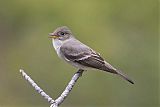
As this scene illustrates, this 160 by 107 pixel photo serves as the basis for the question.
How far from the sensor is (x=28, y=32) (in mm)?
7902

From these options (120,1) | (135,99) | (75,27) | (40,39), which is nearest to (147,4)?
(120,1)

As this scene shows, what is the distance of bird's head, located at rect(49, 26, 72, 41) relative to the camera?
4.54m

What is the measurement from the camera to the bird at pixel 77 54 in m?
4.46

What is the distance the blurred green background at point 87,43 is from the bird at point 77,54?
1732mm

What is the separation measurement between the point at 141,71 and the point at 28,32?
5.85 feet

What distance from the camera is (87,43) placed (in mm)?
7371

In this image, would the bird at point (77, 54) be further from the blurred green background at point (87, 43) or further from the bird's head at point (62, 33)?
the blurred green background at point (87, 43)

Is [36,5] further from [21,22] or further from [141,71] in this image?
[141,71]

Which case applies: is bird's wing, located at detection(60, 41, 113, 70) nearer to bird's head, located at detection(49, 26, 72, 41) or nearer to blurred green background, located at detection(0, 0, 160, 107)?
bird's head, located at detection(49, 26, 72, 41)

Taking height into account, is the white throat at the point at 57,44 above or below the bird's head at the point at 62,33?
below

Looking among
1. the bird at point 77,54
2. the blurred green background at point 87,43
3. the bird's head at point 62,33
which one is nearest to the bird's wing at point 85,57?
the bird at point 77,54

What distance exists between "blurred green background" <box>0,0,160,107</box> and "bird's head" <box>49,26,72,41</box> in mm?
1723

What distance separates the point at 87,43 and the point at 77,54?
288 cm

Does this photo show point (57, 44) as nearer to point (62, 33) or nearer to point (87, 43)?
point (62, 33)
